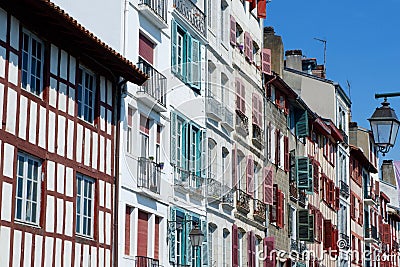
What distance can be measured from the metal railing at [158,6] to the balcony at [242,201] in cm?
924

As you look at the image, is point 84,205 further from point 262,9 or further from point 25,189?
point 262,9

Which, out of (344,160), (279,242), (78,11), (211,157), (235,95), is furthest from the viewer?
(344,160)

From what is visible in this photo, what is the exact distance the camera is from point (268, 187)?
4162cm

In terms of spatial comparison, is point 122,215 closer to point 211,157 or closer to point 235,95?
point 211,157

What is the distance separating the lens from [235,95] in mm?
38219

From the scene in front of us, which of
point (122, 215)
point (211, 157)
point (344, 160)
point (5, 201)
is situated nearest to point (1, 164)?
point (5, 201)

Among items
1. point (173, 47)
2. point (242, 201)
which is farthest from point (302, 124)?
point (173, 47)

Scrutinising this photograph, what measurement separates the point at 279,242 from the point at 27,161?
2333 cm

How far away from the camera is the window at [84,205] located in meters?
24.4

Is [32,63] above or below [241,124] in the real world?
below

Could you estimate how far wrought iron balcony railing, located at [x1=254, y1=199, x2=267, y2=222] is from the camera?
1578 inches

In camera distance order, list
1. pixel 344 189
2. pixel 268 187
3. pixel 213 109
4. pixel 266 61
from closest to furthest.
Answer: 1. pixel 213 109
2. pixel 268 187
3. pixel 266 61
4. pixel 344 189

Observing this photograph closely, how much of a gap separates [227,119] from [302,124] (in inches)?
485

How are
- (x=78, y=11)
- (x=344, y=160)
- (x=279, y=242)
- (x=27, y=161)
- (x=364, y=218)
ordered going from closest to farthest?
(x=27, y=161)
(x=78, y=11)
(x=279, y=242)
(x=344, y=160)
(x=364, y=218)
